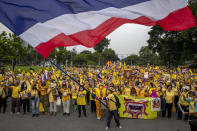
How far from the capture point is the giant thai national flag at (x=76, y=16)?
3.72 metres

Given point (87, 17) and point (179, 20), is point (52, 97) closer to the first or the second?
point (87, 17)

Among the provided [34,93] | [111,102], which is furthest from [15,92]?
[111,102]

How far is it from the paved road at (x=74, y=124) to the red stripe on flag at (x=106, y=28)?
13.7 feet

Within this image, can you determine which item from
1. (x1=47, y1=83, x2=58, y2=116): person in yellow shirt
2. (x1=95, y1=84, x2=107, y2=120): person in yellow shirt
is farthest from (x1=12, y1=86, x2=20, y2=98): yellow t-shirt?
(x1=95, y1=84, x2=107, y2=120): person in yellow shirt

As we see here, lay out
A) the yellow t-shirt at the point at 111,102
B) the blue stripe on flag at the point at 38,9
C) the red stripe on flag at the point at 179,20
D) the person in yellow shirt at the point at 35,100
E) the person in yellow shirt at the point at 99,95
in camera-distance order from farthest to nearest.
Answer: the person in yellow shirt at the point at 35,100, the person in yellow shirt at the point at 99,95, the yellow t-shirt at the point at 111,102, the red stripe on flag at the point at 179,20, the blue stripe on flag at the point at 38,9

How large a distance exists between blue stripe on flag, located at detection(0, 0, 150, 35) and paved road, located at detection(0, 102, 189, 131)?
468 cm

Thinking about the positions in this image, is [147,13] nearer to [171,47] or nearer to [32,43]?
[32,43]

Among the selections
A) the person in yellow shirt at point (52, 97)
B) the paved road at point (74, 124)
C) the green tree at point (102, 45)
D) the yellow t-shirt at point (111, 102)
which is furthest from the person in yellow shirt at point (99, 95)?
the green tree at point (102, 45)

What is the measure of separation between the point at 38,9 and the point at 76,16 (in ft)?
2.82

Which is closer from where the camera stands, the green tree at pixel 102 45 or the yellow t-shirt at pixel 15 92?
the yellow t-shirt at pixel 15 92

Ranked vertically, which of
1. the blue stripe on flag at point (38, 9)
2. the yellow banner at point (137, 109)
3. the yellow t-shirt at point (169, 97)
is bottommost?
the yellow banner at point (137, 109)

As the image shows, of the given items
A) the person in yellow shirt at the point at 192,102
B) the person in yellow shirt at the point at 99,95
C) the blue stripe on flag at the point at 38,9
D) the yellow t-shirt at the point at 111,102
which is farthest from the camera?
the person in yellow shirt at the point at 99,95

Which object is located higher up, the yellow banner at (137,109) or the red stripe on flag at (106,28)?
the red stripe on flag at (106,28)

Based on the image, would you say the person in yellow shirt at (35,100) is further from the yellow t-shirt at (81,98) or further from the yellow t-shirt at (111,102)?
the yellow t-shirt at (111,102)
